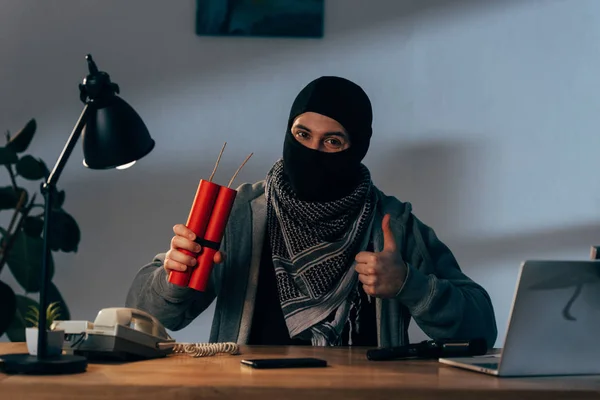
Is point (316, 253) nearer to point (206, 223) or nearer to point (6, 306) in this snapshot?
point (206, 223)

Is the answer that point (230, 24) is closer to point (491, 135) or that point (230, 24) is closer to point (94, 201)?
point (94, 201)

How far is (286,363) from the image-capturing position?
3.88 feet

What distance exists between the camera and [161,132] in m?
2.63

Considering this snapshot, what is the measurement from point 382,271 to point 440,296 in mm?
251

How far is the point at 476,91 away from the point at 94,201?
1.37 meters

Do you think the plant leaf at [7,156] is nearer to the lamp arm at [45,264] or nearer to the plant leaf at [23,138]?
the plant leaf at [23,138]

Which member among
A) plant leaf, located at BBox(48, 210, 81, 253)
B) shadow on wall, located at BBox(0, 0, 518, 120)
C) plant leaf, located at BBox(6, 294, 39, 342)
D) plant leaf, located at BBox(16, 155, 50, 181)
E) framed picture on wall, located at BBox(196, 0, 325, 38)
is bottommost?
plant leaf, located at BBox(6, 294, 39, 342)

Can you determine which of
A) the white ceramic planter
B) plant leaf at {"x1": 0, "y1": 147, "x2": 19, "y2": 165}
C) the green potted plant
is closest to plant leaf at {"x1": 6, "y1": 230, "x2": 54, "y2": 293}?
the green potted plant

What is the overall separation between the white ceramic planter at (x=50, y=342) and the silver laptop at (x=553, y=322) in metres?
0.63

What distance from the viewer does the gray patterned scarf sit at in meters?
1.93

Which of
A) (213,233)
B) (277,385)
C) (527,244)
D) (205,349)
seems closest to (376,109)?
(527,244)

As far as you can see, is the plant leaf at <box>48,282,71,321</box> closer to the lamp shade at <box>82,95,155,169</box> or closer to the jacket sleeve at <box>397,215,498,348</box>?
the jacket sleeve at <box>397,215,498,348</box>

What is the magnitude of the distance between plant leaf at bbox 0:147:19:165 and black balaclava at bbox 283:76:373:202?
944mm

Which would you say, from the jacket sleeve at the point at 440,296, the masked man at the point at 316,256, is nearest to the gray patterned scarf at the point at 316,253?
the masked man at the point at 316,256
